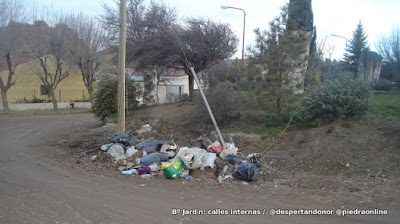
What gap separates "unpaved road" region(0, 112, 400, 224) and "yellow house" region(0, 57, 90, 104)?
2102 cm

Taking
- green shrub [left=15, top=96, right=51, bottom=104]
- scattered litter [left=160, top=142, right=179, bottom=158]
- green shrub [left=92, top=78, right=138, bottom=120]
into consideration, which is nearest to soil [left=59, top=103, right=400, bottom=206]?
scattered litter [left=160, top=142, right=179, bottom=158]

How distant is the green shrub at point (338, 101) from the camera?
348 inches

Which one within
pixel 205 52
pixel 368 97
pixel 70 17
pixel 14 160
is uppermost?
pixel 70 17

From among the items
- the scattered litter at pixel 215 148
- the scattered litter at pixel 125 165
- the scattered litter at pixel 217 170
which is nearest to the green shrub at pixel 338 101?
the scattered litter at pixel 215 148

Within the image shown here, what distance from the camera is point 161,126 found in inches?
474

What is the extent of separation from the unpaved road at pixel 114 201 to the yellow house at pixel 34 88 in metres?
21.0

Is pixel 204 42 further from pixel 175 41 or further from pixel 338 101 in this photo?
pixel 338 101

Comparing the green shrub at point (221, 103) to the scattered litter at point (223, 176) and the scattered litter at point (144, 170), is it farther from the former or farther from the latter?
the scattered litter at point (144, 170)

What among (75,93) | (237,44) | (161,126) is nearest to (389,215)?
(161,126)

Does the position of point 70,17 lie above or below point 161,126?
above

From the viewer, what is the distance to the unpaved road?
4578mm

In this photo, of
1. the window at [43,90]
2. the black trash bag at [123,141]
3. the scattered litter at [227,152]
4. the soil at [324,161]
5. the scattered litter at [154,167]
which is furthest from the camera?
the window at [43,90]

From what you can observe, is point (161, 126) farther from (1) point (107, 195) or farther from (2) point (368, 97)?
(2) point (368, 97)

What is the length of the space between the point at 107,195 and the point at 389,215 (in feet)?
16.1
